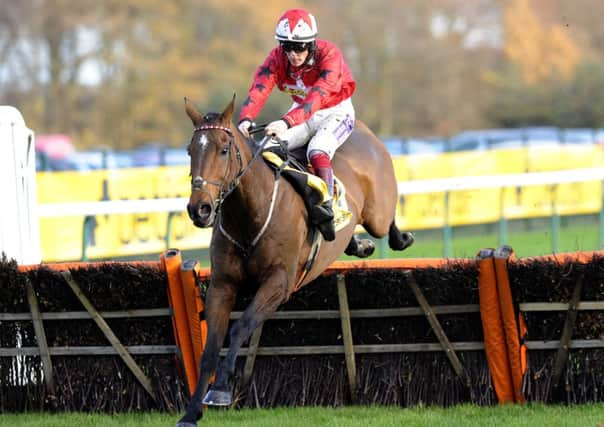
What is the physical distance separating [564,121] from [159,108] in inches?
556

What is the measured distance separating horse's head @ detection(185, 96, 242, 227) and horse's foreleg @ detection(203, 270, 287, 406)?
61cm

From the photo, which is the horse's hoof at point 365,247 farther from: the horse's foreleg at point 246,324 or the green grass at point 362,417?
the horse's foreleg at point 246,324

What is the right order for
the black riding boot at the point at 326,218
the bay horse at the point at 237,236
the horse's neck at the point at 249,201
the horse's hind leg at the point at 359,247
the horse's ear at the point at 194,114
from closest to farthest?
the bay horse at the point at 237,236
the horse's ear at the point at 194,114
the horse's neck at the point at 249,201
the black riding boot at the point at 326,218
the horse's hind leg at the point at 359,247

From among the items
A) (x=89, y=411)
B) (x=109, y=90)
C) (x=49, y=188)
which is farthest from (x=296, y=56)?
(x=109, y=90)

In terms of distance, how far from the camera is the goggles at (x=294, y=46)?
679 centimetres

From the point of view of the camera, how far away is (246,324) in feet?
19.3

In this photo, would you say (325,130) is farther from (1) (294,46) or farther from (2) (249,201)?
(2) (249,201)

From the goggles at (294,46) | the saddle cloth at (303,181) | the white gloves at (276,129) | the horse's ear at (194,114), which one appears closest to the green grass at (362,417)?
the saddle cloth at (303,181)

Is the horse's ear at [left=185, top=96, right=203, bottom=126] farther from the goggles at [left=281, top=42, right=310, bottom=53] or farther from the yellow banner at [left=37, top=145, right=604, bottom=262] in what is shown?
the yellow banner at [left=37, top=145, right=604, bottom=262]

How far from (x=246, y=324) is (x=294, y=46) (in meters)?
1.85

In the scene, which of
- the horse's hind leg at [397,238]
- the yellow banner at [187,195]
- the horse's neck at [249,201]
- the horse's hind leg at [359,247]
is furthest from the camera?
the yellow banner at [187,195]

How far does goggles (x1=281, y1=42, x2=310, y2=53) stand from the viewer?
6793mm

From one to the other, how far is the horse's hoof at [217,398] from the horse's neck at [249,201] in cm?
94

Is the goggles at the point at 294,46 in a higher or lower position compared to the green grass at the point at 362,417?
higher
